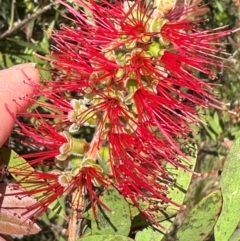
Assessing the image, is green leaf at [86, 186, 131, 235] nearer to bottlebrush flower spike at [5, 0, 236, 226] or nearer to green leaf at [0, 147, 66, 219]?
bottlebrush flower spike at [5, 0, 236, 226]

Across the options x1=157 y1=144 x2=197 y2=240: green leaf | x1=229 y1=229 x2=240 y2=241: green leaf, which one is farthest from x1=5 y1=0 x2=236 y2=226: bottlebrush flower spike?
x1=229 y1=229 x2=240 y2=241: green leaf

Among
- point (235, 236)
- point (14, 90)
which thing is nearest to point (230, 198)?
point (235, 236)

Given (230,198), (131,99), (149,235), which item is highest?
(131,99)

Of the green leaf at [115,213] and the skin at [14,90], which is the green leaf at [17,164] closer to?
the skin at [14,90]

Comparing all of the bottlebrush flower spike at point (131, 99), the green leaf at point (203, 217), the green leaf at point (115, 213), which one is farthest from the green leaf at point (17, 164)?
the green leaf at point (203, 217)

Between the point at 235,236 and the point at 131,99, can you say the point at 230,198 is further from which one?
the point at 131,99
